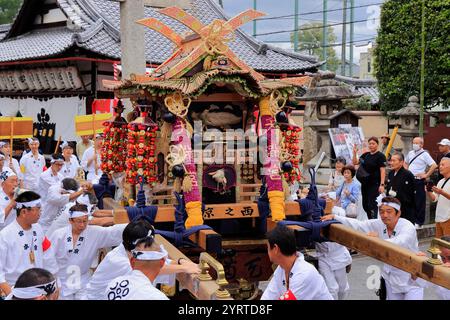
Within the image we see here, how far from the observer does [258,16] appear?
6699mm

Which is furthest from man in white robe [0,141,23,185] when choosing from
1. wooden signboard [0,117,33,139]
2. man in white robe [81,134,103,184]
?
man in white robe [81,134,103,184]

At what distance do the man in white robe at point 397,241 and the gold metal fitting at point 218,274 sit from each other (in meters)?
1.99

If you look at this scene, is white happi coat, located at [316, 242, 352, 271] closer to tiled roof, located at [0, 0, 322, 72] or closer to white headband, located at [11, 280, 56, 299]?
white headband, located at [11, 280, 56, 299]

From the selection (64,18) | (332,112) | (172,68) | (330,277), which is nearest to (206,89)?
(172,68)

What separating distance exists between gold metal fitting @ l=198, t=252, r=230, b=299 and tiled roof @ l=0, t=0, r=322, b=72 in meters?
12.1

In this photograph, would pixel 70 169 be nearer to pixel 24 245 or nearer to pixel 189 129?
pixel 189 129

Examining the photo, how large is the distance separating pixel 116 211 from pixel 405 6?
15.3 m

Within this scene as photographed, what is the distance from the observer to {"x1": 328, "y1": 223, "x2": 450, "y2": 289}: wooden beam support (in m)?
4.62

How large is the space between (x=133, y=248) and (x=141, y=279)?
536 millimetres

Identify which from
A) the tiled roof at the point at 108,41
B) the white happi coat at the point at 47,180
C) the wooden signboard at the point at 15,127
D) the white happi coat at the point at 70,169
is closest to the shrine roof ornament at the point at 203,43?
the white happi coat at the point at 47,180

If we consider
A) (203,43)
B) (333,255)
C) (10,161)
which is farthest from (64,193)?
(10,161)

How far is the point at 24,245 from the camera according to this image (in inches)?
209

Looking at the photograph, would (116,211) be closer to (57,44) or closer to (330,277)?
(330,277)

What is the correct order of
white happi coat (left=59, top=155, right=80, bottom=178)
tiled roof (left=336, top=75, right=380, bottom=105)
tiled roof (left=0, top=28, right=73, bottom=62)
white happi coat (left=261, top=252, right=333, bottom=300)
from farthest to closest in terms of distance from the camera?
tiled roof (left=336, top=75, right=380, bottom=105) → tiled roof (left=0, top=28, right=73, bottom=62) → white happi coat (left=59, top=155, right=80, bottom=178) → white happi coat (left=261, top=252, right=333, bottom=300)
